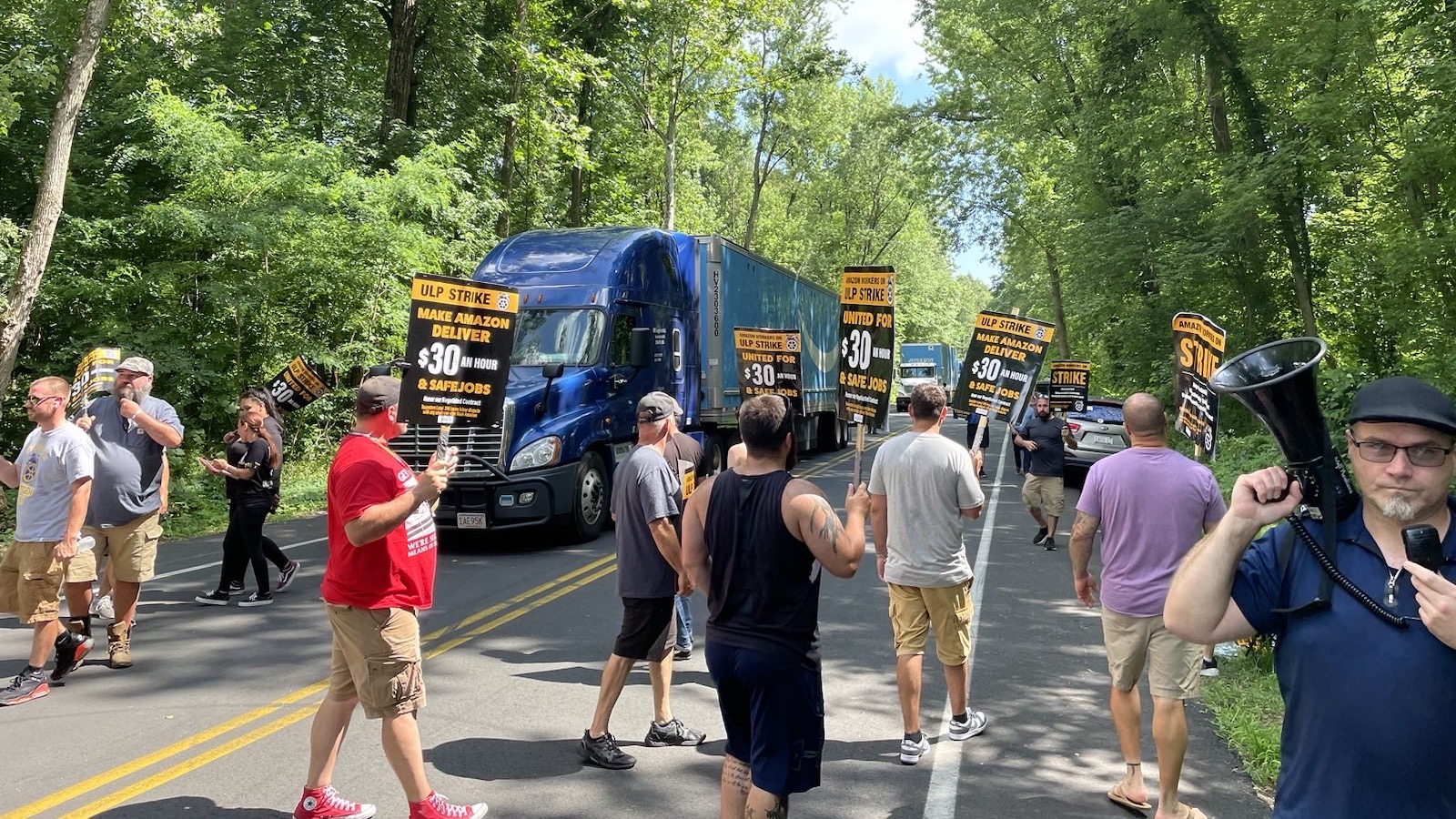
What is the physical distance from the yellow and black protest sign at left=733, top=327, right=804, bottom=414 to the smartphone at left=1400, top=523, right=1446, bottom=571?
31.7ft

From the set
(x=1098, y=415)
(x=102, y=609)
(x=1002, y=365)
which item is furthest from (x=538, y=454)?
(x=1098, y=415)

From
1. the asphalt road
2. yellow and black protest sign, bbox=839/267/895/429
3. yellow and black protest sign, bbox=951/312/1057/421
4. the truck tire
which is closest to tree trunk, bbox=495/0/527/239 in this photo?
the truck tire

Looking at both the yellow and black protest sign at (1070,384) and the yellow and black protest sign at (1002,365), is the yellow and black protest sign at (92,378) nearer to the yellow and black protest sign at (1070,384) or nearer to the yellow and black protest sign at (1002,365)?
the yellow and black protest sign at (1002,365)

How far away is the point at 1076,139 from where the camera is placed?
81.7 feet

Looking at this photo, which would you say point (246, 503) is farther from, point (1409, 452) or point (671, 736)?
point (1409, 452)

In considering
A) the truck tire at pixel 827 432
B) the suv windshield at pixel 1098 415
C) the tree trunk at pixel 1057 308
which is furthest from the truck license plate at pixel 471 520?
the tree trunk at pixel 1057 308

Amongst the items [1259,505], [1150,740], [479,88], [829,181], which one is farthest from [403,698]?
[829,181]

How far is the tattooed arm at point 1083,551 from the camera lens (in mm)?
4789

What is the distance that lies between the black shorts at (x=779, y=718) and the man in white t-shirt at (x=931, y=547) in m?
1.80

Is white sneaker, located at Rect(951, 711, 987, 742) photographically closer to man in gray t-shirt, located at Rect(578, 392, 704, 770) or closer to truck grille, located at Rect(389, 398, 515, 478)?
man in gray t-shirt, located at Rect(578, 392, 704, 770)

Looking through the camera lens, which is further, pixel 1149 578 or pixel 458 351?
pixel 458 351

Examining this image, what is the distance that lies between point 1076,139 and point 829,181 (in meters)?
28.4

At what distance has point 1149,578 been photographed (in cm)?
444

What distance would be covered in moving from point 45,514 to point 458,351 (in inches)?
103
